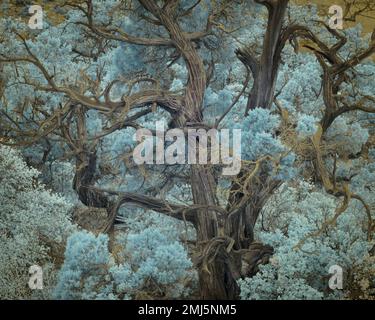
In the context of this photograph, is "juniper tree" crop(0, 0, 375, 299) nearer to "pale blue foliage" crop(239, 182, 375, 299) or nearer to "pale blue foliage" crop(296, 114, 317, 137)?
"pale blue foliage" crop(296, 114, 317, 137)

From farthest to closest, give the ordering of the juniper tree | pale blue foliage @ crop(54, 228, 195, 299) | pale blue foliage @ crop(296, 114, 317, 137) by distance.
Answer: the juniper tree, pale blue foliage @ crop(296, 114, 317, 137), pale blue foliage @ crop(54, 228, 195, 299)

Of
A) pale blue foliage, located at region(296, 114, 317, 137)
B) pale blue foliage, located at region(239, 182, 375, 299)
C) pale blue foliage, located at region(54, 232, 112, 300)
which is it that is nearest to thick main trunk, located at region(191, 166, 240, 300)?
pale blue foliage, located at region(239, 182, 375, 299)

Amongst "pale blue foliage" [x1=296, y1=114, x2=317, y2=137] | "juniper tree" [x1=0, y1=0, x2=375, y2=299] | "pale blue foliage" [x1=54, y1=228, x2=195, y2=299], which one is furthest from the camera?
"juniper tree" [x1=0, y1=0, x2=375, y2=299]

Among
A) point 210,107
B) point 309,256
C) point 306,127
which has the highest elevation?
point 210,107

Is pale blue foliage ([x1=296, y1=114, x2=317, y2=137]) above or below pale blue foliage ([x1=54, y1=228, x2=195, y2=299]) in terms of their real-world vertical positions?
above

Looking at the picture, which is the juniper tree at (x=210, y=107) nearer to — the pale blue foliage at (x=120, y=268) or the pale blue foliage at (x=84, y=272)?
the pale blue foliage at (x=120, y=268)

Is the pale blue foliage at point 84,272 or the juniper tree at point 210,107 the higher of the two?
the juniper tree at point 210,107

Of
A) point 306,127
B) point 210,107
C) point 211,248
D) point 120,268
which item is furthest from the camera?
point 210,107

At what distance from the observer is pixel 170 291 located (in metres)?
7.28

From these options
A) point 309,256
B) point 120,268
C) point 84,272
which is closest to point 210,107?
point 309,256

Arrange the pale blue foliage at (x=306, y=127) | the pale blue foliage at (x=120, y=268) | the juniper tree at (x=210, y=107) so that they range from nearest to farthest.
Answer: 1. the pale blue foliage at (x=120, y=268)
2. the pale blue foliage at (x=306, y=127)
3. the juniper tree at (x=210, y=107)

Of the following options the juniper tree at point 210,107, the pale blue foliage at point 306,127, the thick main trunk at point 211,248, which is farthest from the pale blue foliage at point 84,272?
the pale blue foliage at point 306,127

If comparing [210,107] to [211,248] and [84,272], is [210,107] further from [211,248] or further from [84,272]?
[84,272]

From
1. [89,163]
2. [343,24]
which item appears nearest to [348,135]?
[343,24]
